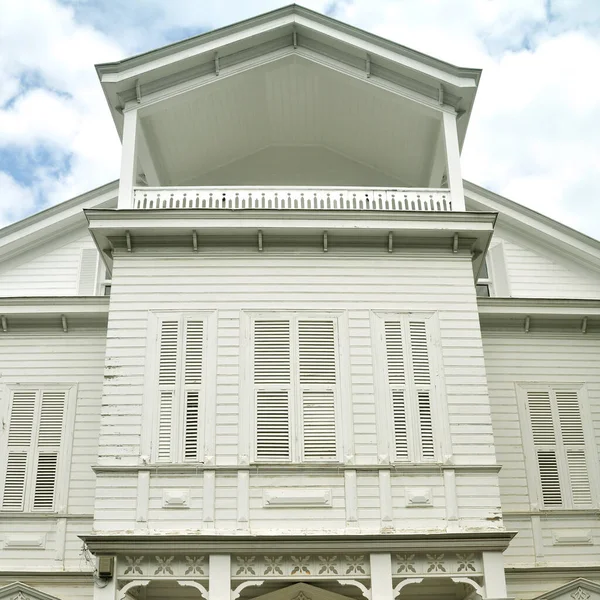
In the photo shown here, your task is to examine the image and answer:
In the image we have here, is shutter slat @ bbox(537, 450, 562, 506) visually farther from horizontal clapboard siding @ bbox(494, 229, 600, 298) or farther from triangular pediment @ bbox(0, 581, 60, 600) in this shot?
triangular pediment @ bbox(0, 581, 60, 600)

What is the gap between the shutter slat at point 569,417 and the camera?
58.5ft

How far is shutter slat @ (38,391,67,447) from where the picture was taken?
17.3 m

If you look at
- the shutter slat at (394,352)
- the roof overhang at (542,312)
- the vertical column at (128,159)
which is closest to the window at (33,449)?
the vertical column at (128,159)

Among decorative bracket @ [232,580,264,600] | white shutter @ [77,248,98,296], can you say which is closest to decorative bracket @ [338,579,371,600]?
decorative bracket @ [232,580,264,600]

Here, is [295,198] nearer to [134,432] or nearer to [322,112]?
[322,112]

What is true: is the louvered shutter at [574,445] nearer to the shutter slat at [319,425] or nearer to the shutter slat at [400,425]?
the shutter slat at [400,425]

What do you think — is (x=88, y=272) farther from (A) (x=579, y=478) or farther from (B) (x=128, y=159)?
(A) (x=579, y=478)

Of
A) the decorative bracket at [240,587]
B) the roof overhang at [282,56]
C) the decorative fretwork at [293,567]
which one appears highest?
the roof overhang at [282,56]

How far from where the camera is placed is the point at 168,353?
1535 centimetres

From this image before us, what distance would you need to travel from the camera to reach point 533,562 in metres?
16.8

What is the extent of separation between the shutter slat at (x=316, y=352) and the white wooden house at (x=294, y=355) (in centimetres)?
4

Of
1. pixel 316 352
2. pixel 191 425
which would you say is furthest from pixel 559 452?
pixel 191 425

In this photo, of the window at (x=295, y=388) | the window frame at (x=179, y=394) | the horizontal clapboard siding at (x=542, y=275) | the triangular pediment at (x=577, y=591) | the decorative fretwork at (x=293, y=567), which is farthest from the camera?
the horizontal clapboard siding at (x=542, y=275)

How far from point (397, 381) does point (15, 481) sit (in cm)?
749
